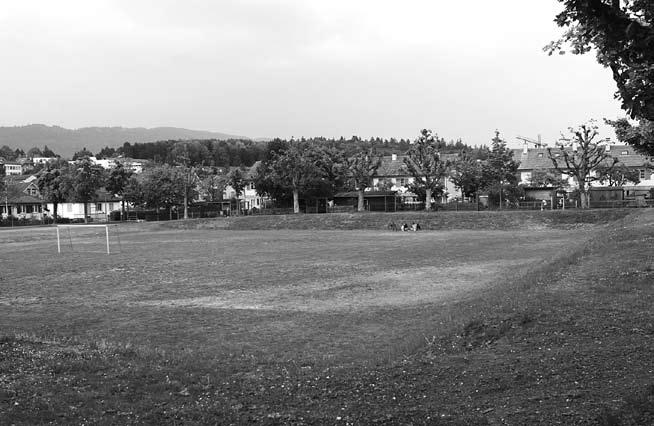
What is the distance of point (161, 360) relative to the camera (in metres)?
9.38

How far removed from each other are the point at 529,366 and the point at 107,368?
586 centimetres

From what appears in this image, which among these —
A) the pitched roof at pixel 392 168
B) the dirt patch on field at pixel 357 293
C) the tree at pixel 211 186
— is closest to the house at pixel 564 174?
the pitched roof at pixel 392 168

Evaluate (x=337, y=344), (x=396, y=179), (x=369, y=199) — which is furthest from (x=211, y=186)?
(x=337, y=344)

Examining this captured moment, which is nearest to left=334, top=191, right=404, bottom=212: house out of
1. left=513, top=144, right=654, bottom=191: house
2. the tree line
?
the tree line

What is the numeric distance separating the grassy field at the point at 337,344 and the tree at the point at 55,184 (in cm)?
7473

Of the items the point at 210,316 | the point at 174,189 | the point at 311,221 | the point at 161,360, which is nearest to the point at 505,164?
the point at 311,221

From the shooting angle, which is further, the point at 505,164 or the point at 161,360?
the point at 505,164

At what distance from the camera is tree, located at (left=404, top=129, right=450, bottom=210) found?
260 ft

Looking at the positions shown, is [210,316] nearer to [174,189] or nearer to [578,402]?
[578,402]

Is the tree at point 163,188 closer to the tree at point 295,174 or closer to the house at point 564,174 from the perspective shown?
the tree at point 295,174

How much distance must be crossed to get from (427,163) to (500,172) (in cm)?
1323

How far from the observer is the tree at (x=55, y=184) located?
9469 cm

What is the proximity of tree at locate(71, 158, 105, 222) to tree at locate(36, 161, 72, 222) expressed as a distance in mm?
1412

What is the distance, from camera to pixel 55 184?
96500mm
